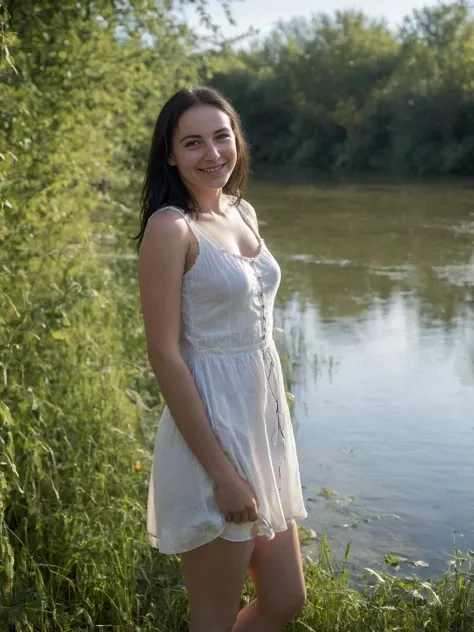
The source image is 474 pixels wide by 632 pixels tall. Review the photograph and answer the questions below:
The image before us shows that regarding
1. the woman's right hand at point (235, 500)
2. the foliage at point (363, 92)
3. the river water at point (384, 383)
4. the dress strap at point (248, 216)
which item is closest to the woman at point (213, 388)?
the woman's right hand at point (235, 500)

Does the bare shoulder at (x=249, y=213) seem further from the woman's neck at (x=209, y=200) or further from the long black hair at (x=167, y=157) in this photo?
the long black hair at (x=167, y=157)

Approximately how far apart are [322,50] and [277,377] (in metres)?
46.7

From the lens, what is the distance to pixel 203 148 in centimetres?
231

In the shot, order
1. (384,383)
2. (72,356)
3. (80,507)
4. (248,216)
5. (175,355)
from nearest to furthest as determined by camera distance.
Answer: (175,355), (248,216), (80,507), (72,356), (384,383)

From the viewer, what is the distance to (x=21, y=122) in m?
4.14

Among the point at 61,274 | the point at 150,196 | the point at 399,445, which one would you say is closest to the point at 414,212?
the point at 399,445

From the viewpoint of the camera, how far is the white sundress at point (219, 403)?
2.20m

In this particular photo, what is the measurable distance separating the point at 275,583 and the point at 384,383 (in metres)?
5.40

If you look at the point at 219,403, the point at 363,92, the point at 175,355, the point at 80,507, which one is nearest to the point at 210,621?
the point at 219,403

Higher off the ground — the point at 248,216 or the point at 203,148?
the point at 203,148

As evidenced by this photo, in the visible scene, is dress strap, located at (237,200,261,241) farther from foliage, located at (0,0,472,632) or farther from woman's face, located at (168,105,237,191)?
foliage, located at (0,0,472,632)

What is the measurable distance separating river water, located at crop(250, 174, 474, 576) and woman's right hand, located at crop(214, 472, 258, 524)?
2467 millimetres

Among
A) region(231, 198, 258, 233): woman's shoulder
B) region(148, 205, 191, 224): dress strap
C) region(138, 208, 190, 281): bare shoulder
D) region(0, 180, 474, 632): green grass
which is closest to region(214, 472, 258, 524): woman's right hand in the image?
region(138, 208, 190, 281): bare shoulder

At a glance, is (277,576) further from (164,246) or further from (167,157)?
(167,157)
